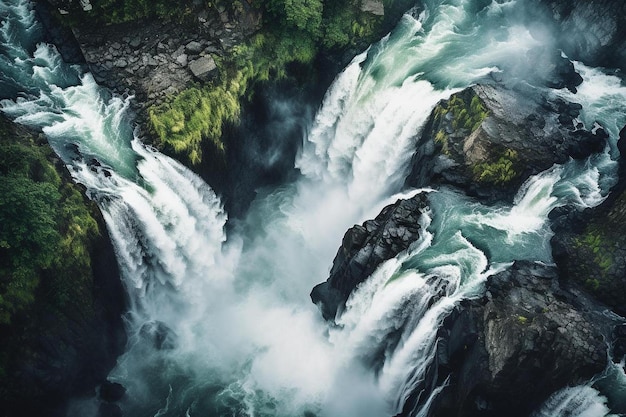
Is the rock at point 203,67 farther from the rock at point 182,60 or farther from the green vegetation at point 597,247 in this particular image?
the green vegetation at point 597,247

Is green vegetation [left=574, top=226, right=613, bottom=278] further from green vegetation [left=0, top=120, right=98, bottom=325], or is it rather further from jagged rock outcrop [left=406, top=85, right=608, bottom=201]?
green vegetation [left=0, top=120, right=98, bottom=325]

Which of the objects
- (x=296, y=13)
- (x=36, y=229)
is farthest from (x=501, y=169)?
(x=36, y=229)

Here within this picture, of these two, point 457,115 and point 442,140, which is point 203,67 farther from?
point 457,115

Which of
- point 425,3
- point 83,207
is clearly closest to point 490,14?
point 425,3

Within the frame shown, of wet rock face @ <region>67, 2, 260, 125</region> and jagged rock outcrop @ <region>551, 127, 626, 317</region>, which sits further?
wet rock face @ <region>67, 2, 260, 125</region>

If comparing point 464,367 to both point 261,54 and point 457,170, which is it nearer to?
point 457,170

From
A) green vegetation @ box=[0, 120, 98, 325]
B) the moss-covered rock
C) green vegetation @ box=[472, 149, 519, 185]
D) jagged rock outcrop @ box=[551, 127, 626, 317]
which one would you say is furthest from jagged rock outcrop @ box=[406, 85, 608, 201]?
green vegetation @ box=[0, 120, 98, 325]
